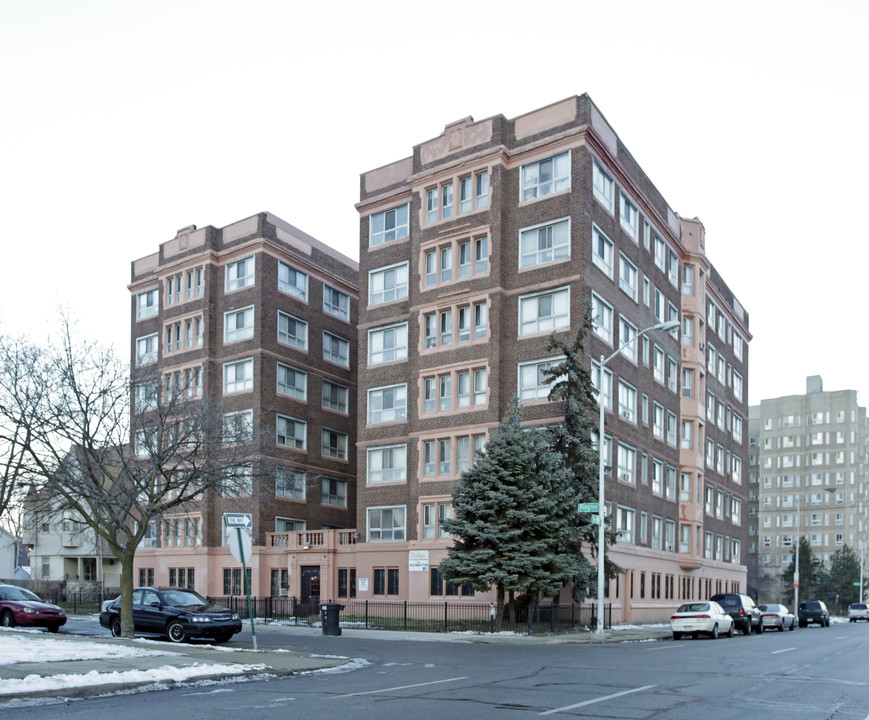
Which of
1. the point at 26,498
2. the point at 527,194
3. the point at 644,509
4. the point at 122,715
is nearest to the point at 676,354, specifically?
the point at 644,509

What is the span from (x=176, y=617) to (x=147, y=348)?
33.3 meters

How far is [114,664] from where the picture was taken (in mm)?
17234

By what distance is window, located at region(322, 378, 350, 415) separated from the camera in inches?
2135

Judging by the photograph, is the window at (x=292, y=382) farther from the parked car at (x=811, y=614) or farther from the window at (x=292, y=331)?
the parked car at (x=811, y=614)

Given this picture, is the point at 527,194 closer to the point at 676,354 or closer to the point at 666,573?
the point at 676,354

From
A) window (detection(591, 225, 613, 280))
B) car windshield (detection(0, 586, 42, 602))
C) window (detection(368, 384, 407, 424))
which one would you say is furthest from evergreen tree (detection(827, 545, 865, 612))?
car windshield (detection(0, 586, 42, 602))

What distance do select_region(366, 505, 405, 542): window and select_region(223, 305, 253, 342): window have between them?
41.8 ft

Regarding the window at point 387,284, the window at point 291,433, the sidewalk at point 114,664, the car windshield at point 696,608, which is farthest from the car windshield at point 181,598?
the window at point 291,433

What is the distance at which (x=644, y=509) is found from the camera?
46312 mm

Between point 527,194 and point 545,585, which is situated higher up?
point 527,194

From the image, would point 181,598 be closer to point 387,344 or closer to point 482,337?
point 482,337

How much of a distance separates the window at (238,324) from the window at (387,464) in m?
10.7

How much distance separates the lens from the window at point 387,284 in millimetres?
44719

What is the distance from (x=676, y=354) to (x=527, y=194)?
17132 mm
